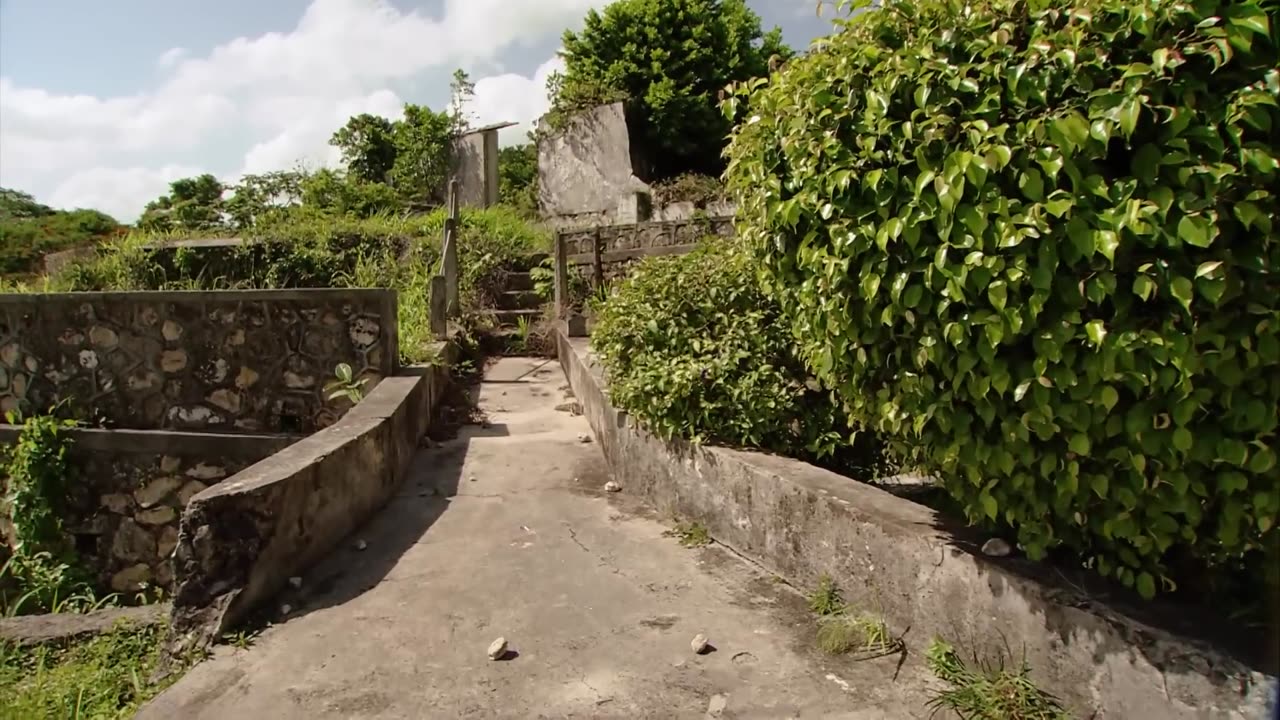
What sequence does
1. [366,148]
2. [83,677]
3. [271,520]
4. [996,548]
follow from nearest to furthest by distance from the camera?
[996,548] → [83,677] → [271,520] → [366,148]

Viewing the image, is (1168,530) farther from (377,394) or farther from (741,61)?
(741,61)

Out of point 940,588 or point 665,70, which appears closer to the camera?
point 940,588

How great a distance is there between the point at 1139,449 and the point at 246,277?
11914 mm

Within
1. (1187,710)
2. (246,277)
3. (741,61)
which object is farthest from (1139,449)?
(741,61)

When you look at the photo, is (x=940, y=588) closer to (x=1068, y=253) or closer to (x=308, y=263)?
(x=1068, y=253)

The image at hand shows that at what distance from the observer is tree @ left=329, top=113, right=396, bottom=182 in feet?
72.4

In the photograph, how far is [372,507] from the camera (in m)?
4.60

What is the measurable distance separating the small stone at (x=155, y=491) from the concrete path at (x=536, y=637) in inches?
99.9

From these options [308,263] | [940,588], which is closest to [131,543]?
[940,588]

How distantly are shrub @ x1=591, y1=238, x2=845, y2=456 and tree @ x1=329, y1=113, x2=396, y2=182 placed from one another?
19.3 m

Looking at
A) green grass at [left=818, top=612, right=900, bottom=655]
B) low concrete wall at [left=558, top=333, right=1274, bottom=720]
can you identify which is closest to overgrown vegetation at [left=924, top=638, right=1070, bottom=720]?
low concrete wall at [left=558, top=333, right=1274, bottom=720]

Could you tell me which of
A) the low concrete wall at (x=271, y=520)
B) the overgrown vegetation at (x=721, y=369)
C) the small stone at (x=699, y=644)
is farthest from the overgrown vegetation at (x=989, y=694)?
the low concrete wall at (x=271, y=520)

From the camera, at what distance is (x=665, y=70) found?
782 inches

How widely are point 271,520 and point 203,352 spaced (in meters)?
3.30
